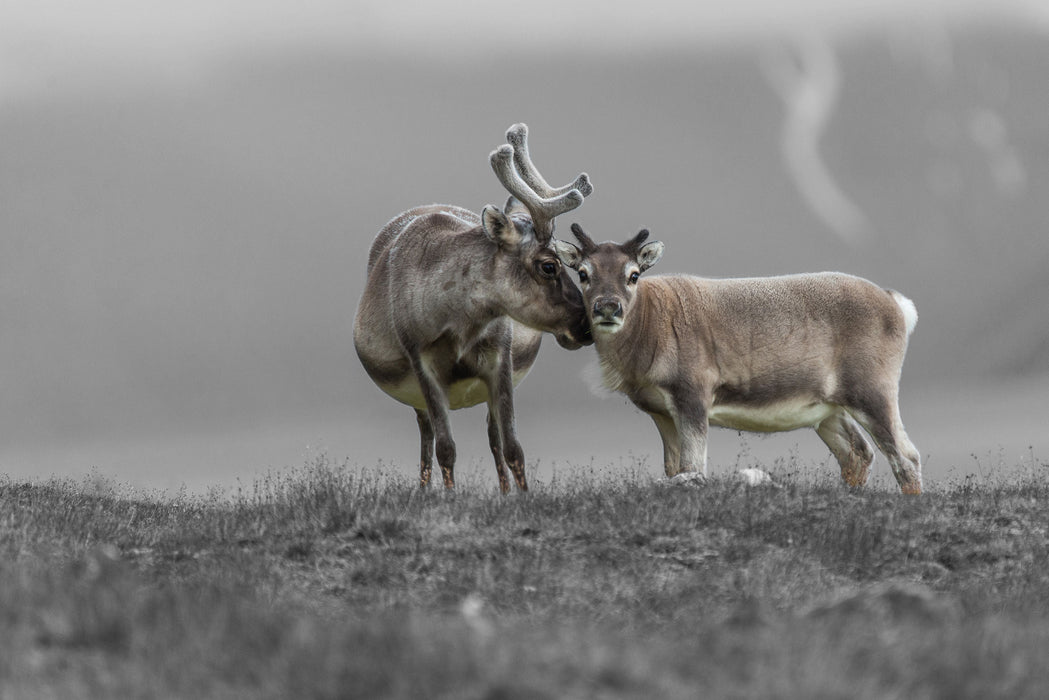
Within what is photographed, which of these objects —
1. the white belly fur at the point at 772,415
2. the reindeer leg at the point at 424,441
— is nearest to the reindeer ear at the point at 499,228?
the white belly fur at the point at 772,415

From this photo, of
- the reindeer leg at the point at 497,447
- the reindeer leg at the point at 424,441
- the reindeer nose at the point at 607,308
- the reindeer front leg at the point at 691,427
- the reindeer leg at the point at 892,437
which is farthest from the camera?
the reindeer leg at the point at 424,441

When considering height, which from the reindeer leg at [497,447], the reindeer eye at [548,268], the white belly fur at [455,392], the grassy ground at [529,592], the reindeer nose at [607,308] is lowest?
the grassy ground at [529,592]

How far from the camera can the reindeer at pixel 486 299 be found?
1352 centimetres

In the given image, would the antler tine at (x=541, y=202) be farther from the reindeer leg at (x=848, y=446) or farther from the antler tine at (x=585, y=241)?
the reindeer leg at (x=848, y=446)

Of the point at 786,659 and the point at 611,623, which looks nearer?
the point at 786,659

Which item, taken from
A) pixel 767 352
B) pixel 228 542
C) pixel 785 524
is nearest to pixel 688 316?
pixel 767 352

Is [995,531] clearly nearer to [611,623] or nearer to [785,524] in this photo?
[785,524]

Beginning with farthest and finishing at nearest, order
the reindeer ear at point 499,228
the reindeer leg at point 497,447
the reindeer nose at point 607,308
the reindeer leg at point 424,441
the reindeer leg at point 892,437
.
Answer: the reindeer leg at point 424,441
the reindeer leg at point 892,437
the reindeer leg at point 497,447
the reindeer ear at point 499,228
the reindeer nose at point 607,308

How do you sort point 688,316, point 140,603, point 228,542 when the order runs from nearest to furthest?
point 140,603
point 228,542
point 688,316

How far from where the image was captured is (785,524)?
37.6ft

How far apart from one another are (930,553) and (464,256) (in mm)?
5968

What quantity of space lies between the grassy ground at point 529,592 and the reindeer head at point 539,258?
1.87m

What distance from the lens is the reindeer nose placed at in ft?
43.3

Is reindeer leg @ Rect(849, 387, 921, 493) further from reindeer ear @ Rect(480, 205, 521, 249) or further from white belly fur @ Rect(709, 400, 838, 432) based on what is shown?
reindeer ear @ Rect(480, 205, 521, 249)
